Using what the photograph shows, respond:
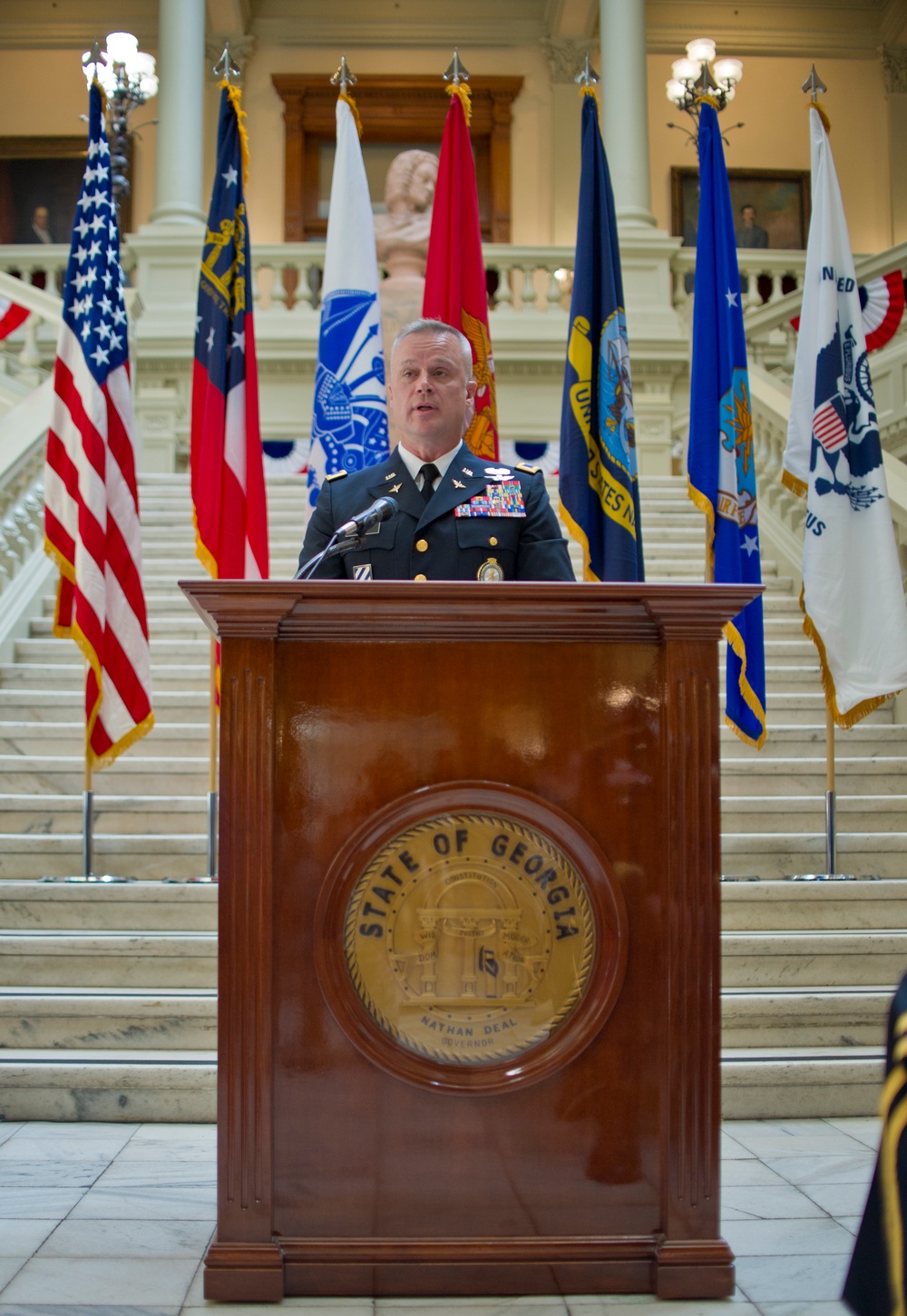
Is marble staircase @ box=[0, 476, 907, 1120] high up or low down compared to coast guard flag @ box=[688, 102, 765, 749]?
down

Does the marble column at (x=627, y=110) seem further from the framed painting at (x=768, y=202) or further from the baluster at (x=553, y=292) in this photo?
the framed painting at (x=768, y=202)

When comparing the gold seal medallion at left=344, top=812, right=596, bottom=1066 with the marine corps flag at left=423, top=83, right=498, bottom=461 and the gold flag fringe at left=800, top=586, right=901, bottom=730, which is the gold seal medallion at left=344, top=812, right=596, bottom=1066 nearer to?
the gold flag fringe at left=800, top=586, right=901, bottom=730

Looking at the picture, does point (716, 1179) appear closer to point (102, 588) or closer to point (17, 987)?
point (17, 987)

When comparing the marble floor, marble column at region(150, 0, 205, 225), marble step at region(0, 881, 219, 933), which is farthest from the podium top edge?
marble column at region(150, 0, 205, 225)

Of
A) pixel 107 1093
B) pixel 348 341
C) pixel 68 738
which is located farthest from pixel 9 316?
pixel 107 1093

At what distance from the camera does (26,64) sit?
1574cm

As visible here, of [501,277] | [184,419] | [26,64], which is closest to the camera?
[184,419]

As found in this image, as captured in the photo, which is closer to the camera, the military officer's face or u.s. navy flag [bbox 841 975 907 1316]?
u.s. navy flag [bbox 841 975 907 1316]

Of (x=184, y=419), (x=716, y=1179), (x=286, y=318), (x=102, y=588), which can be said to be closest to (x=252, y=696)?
(x=716, y=1179)

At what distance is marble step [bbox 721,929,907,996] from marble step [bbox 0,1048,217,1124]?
5.36ft

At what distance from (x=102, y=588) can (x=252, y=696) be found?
2.90 m

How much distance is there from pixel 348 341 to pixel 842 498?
7.59ft

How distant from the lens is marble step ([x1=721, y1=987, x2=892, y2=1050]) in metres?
3.79

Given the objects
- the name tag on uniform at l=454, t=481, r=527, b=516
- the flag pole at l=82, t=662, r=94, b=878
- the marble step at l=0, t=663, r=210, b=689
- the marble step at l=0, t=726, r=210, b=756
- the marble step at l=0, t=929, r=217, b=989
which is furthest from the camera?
the marble step at l=0, t=663, r=210, b=689
